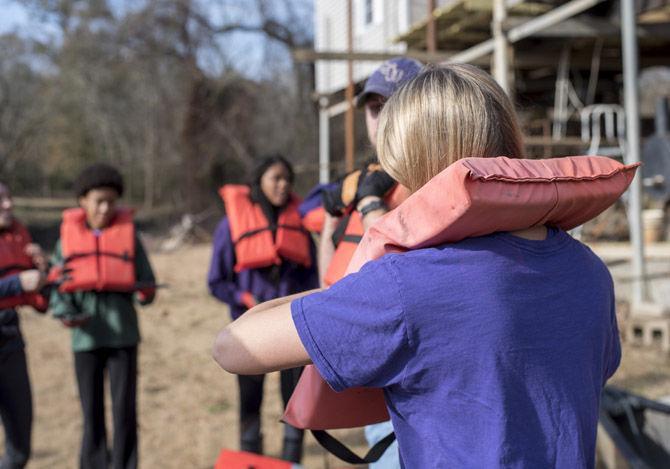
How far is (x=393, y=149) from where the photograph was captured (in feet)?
4.38

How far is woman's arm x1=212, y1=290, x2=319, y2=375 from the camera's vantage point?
1252 millimetres

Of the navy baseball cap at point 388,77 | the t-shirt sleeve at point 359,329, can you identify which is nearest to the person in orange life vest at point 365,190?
the navy baseball cap at point 388,77

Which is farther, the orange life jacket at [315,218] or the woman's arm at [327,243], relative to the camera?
the orange life jacket at [315,218]

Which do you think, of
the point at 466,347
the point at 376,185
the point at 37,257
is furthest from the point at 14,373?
the point at 466,347

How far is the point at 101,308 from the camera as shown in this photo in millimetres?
3785

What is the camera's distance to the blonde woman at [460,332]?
1.18 metres

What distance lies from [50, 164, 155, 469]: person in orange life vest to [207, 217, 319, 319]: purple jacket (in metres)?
0.39

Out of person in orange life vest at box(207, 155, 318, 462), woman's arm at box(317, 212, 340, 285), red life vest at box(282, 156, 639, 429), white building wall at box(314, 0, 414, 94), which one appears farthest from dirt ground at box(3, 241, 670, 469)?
white building wall at box(314, 0, 414, 94)

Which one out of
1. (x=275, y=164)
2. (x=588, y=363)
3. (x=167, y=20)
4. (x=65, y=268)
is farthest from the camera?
(x=167, y=20)

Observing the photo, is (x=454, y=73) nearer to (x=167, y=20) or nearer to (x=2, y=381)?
(x=2, y=381)

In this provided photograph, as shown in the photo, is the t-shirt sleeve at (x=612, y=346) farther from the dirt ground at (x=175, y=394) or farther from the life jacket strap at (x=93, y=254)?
the life jacket strap at (x=93, y=254)

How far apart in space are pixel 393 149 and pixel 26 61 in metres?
24.5

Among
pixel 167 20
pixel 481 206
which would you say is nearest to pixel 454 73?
Answer: pixel 481 206

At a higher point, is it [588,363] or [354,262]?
[354,262]
